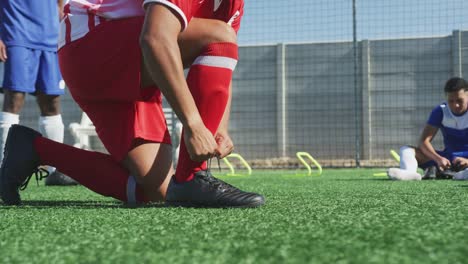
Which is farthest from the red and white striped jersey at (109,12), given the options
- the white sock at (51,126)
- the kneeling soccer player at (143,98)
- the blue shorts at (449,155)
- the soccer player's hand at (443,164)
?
the blue shorts at (449,155)

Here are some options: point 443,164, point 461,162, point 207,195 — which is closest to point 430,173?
point 443,164

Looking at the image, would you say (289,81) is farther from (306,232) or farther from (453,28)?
(306,232)

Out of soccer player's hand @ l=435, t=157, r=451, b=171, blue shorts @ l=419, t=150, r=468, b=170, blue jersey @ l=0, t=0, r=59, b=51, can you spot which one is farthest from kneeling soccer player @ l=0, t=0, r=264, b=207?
blue shorts @ l=419, t=150, r=468, b=170

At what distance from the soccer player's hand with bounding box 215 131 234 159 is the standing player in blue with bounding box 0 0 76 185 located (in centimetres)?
197

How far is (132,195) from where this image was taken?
208 cm

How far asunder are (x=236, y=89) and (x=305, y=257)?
10.2 metres

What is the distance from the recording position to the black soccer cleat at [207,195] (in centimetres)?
177

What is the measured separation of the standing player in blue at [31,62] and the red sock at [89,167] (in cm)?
150

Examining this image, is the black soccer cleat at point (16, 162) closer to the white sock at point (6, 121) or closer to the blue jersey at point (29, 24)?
the white sock at point (6, 121)

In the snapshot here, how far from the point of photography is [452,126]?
521cm

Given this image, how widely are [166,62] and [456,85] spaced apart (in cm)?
398

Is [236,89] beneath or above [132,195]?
above

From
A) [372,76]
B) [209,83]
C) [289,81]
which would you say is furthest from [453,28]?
[209,83]

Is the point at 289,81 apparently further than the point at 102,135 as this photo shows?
Yes
